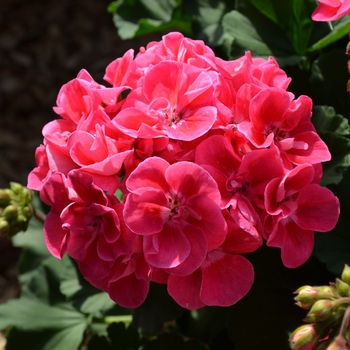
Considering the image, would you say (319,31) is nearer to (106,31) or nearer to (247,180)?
(247,180)

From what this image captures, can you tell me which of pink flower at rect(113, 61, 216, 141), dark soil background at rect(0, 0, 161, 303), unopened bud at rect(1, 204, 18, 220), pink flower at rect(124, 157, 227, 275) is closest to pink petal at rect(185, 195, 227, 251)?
pink flower at rect(124, 157, 227, 275)

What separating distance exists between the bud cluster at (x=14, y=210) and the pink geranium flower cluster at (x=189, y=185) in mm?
412

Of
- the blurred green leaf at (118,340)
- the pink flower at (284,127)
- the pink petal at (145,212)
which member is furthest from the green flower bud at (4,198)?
the pink flower at (284,127)

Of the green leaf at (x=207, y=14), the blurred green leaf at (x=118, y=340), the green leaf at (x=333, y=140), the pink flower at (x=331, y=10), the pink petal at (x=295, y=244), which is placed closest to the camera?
the pink petal at (x=295, y=244)

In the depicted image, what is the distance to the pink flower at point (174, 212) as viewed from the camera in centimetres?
86

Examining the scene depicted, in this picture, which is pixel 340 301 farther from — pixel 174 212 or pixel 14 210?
pixel 14 210

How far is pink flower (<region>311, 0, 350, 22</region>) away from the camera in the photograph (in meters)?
1.07

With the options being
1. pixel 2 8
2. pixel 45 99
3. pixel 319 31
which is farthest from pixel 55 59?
pixel 319 31

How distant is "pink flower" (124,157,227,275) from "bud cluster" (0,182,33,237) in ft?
2.03

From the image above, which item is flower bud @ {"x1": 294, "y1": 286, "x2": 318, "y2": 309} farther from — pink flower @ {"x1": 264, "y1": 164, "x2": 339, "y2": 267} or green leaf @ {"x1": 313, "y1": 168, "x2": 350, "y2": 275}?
green leaf @ {"x1": 313, "y1": 168, "x2": 350, "y2": 275}

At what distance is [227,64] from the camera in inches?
41.8

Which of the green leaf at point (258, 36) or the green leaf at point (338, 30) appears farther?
the green leaf at point (258, 36)

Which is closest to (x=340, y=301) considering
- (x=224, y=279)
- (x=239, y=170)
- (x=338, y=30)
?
(x=224, y=279)

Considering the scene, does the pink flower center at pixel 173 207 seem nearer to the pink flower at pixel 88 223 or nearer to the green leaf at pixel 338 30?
the pink flower at pixel 88 223
